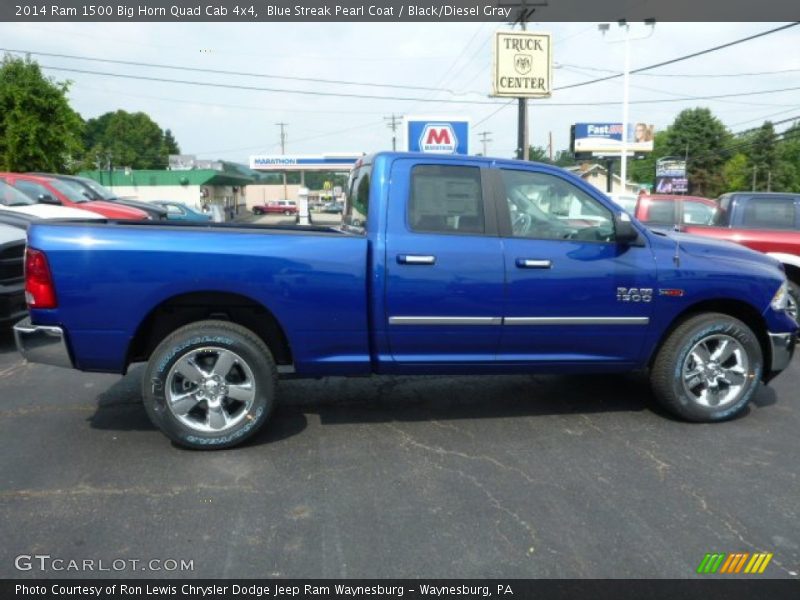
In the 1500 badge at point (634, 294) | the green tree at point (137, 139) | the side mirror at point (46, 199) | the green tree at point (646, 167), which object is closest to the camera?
the 1500 badge at point (634, 294)

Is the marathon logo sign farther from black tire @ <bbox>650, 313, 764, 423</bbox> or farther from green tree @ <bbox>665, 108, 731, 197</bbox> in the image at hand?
green tree @ <bbox>665, 108, 731, 197</bbox>

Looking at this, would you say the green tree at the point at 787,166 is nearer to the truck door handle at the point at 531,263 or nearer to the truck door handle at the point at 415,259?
the truck door handle at the point at 531,263

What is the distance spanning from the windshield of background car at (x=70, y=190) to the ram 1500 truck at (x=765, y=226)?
11.4m

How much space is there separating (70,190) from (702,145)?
82.2 meters

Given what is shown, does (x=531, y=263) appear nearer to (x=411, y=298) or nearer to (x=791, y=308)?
(x=411, y=298)

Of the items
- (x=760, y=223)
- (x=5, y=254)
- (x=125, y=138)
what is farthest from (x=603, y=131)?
(x=125, y=138)

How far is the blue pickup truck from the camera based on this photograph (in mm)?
3996

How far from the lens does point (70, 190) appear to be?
43.8 ft

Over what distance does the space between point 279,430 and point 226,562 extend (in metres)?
1.66

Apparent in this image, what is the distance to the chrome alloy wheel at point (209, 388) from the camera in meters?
4.12

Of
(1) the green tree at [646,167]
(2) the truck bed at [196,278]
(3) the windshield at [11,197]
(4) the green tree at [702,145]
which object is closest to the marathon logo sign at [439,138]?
(3) the windshield at [11,197]

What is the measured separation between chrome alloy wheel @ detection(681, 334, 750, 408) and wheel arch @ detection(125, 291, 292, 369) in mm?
2927

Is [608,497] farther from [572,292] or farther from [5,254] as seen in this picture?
[5,254]

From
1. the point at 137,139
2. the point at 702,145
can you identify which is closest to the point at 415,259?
the point at 702,145
